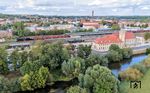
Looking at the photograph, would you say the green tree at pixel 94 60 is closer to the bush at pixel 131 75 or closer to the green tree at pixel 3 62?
the bush at pixel 131 75

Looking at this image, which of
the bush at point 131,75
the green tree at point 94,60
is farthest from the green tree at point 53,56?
the bush at point 131,75

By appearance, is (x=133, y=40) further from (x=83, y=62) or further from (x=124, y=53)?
(x=83, y=62)

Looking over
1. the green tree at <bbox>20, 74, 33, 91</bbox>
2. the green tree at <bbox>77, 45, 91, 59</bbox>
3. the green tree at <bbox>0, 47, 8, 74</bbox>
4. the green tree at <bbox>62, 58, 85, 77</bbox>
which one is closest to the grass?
the green tree at <bbox>62, 58, 85, 77</bbox>

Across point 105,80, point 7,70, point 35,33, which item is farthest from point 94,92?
point 35,33

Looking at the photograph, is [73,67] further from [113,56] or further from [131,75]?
[113,56]

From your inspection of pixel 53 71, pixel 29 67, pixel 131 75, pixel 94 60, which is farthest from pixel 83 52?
pixel 29 67

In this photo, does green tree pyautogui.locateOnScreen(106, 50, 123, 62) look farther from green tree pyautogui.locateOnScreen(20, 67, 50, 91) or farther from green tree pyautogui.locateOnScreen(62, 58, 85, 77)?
green tree pyautogui.locateOnScreen(20, 67, 50, 91)
